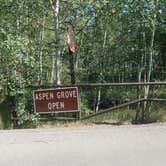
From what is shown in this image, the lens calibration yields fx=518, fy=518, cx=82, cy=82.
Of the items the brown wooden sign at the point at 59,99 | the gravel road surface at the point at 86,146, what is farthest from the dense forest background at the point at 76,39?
the gravel road surface at the point at 86,146

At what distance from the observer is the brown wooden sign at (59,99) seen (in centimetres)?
1257

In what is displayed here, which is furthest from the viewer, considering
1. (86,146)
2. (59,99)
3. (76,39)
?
(76,39)

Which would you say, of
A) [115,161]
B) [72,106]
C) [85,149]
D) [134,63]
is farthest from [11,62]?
[134,63]

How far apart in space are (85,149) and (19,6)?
311 inches

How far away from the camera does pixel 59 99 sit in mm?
12633

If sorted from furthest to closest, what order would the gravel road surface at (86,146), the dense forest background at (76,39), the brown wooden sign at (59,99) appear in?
the dense forest background at (76,39), the brown wooden sign at (59,99), the gravel road surface at (86,146)

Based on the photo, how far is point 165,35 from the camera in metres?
29.1

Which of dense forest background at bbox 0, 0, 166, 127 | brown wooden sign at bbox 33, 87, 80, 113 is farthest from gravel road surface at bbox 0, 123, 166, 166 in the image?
dense forest background at bbox 0, 0, 166, 127

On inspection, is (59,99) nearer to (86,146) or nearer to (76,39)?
(86,146)

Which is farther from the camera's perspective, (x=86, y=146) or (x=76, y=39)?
(x=76, y=39)

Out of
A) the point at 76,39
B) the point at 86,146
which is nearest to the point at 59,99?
the point at 86,146

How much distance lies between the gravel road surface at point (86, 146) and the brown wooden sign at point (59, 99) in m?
1.07

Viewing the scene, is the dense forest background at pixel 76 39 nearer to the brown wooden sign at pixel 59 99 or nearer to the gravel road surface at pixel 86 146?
the brown wooden sign at pixel 59 99

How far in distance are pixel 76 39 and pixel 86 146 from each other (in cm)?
1044
